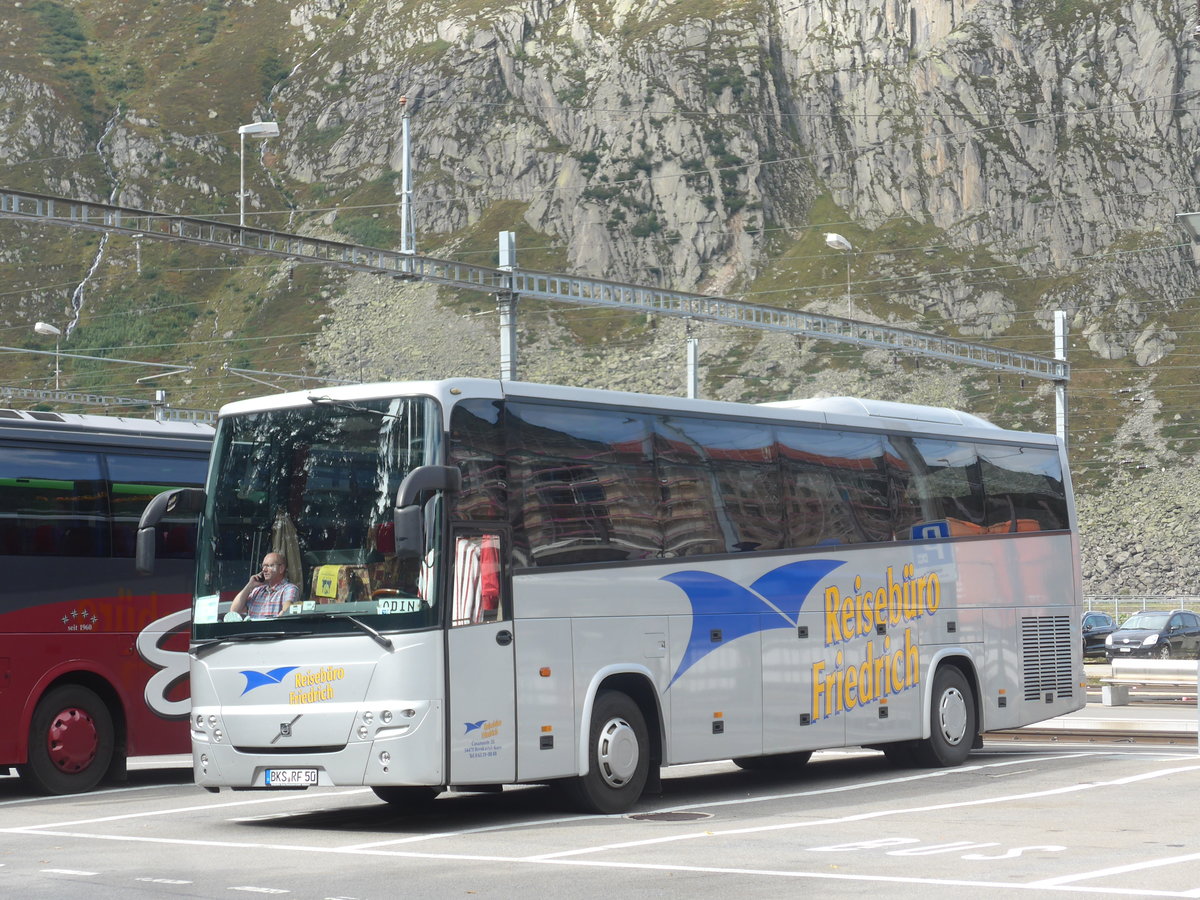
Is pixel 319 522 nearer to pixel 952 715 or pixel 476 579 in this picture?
pixel 476 579

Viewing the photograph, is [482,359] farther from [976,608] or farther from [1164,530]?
[976,608]

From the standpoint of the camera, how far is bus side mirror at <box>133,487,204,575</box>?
43.1 feet

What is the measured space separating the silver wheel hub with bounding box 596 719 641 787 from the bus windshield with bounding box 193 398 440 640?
2073 mm

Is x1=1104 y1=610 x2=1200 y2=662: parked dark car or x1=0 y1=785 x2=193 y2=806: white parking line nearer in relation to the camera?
x1=0 y1=785 x2=193 y2=806: white parking line

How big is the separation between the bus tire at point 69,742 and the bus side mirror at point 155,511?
374 centimetres

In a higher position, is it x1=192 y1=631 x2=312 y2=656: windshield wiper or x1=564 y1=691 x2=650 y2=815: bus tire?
x1=192 y1=631 x2=312 y2=656: windshield wiper

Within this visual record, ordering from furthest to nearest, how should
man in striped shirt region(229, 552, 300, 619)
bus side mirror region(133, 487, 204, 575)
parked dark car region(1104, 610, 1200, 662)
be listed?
parked dark car region(1104, 610, 1200, 662)
bus side mirror region(133, 487, 204, 575)
man in striped shirt region(229, 552, 300, 619)

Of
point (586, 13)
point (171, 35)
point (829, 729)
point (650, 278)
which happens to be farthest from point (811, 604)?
point (171, 35)

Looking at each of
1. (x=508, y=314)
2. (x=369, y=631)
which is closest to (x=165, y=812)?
(x=369, y=631)

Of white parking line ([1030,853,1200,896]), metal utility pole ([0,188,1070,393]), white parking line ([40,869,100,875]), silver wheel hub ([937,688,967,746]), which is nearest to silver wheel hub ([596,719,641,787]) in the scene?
white parking line ([40,869,100,875])

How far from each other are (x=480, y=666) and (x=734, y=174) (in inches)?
5149

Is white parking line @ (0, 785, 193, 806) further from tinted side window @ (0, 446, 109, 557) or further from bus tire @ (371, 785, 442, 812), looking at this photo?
bus tire @ (371, 785, 442, 812)

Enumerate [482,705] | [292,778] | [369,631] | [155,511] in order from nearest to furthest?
[369,631] < [292,778] < [482,705] < [155,511]

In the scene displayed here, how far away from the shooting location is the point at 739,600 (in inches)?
598
